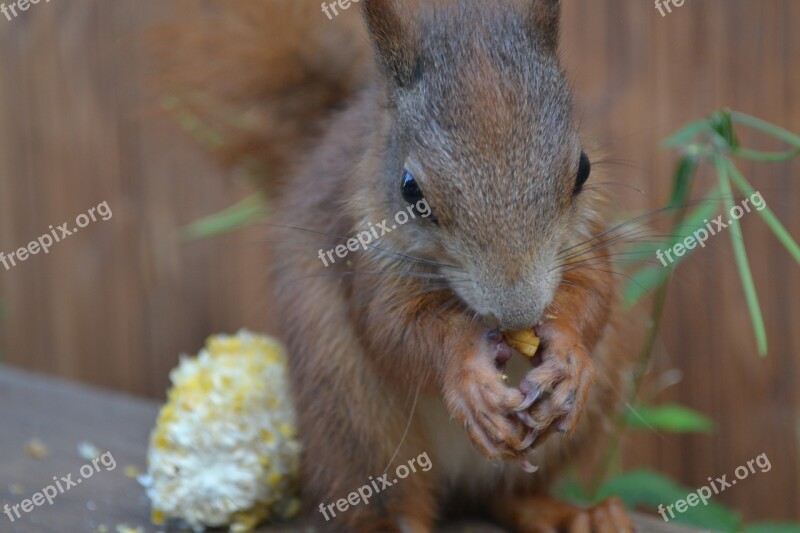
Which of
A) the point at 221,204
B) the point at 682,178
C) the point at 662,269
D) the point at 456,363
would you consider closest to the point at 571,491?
the point at 662,269

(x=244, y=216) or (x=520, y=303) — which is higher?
(x=244, y=216)

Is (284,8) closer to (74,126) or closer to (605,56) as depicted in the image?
(605,56)

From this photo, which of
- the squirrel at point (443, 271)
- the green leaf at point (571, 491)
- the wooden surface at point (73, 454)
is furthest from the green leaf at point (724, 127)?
the green leaf at point (571, 491)

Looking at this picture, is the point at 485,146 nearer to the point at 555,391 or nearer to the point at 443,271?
the point at 443,271

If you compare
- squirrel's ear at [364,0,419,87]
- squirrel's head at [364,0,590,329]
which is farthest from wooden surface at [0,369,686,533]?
squirrel's ear at [364,0,419,87]

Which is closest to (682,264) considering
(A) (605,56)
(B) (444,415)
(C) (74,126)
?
(A) (605,56)

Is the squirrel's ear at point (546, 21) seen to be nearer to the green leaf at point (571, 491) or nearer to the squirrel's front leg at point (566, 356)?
the squirrel's front leg at point (566, 356)

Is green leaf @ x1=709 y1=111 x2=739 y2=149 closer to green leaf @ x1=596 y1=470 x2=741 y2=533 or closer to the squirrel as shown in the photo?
the squirrel

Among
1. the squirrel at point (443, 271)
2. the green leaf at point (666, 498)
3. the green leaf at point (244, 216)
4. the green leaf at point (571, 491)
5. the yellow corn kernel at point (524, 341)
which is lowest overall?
the green leaf at point (666, 498)
